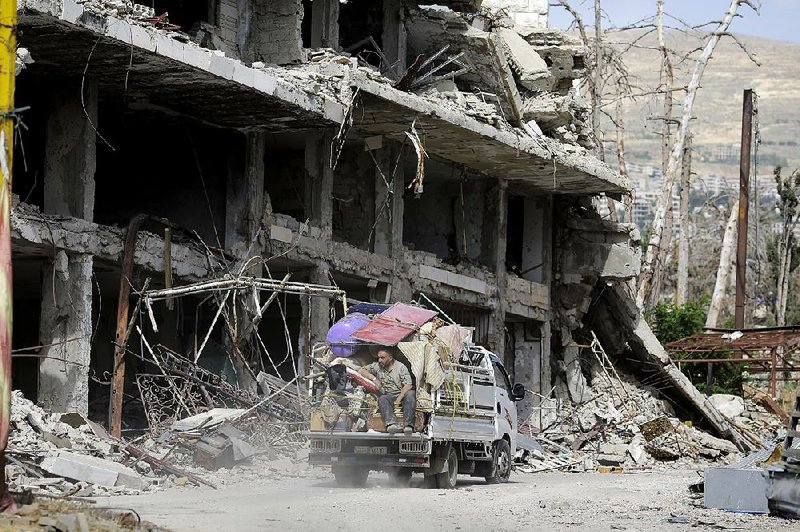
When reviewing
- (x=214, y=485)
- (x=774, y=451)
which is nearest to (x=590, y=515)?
(x=774, y=451)

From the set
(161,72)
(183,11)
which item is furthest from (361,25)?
(161,72)

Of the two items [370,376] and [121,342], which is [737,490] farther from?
[121,342]

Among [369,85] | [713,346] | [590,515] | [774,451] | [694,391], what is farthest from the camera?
[694,391]

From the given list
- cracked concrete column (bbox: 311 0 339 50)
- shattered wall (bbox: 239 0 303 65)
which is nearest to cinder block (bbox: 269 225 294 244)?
shattered wall (bbox: 239 0 303 65)

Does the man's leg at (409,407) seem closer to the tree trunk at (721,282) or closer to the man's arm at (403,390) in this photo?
the man's arm at (403,390)

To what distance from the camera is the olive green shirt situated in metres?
18.3

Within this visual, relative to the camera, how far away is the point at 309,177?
88.1 feet

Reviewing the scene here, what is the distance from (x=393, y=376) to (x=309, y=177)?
30.5ft

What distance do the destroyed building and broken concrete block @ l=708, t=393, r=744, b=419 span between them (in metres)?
1.43

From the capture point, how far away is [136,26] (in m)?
19.2

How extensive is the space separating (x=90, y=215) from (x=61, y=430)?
13.9ft

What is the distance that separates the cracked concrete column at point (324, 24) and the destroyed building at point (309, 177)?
34mm

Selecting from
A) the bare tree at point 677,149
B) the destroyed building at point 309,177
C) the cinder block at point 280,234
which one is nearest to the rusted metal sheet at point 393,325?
the destroyed building at point 309,177

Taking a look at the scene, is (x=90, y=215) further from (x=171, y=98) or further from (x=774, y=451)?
(x=774, y=451)
